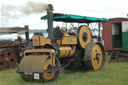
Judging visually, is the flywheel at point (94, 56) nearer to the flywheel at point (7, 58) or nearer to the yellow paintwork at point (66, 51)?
the yellow paintwork at point (66, 51)

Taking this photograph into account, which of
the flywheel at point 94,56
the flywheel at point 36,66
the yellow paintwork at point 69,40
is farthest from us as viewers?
the flywheel at point 94,56

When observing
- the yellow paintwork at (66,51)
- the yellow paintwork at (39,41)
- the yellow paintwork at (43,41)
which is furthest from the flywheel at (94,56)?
the yellow paintwork at (39,41)

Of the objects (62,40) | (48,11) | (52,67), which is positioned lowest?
(52,67)

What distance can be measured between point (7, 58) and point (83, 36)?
3239mm

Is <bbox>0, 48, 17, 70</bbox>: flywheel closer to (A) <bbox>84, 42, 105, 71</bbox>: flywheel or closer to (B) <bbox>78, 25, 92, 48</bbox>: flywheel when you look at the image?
(B) <bbox>78, 25, 92, 48</bbox>: flywheel

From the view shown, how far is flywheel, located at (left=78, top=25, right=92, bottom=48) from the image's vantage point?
670 centimetres

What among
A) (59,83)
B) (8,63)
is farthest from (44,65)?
(8,63)

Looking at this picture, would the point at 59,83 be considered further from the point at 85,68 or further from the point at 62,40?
the point at 85,68

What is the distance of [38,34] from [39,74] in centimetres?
122

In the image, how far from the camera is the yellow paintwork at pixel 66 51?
233 inches

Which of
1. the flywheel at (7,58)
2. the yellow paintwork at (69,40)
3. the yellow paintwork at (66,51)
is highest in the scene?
the yellow paintwork at (69,40)

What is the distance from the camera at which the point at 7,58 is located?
25.8ft

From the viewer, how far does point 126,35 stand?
938cm

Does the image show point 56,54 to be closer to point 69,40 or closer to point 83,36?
point 69,40
